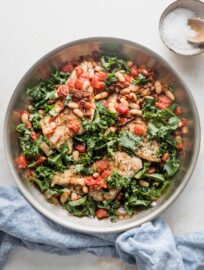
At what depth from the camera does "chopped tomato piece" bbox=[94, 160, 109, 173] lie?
4078mm

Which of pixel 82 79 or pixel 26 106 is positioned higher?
pixel 82 79

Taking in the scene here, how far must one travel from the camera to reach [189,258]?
4078mm

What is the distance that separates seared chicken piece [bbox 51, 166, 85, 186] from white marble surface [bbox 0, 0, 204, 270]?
16.7 inches

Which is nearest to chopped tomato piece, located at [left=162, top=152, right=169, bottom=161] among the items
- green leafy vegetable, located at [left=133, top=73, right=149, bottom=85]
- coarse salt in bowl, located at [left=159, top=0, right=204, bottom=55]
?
green leafy vegetable, located at [left=133, top=73, right=149, bottom=85]

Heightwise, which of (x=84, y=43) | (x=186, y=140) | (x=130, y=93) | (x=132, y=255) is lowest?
(x=132, y=255)

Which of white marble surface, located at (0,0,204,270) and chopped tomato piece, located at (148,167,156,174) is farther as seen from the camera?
white marble surface, located at (0,0,204,270)

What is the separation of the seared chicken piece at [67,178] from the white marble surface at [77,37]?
0.42m

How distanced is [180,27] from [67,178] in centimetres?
152

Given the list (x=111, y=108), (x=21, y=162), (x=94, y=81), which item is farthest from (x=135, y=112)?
(x=21, y=162)

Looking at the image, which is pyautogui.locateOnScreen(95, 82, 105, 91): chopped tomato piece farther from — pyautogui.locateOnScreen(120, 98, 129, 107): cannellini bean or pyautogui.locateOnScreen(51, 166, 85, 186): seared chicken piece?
pyautogui.locateOnScreen(51, 166, 85, 186): seared chicken piece

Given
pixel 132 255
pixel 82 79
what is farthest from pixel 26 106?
pixel 132 255

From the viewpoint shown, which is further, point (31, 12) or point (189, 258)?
point (31, 12)

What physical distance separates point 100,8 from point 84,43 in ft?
1.30

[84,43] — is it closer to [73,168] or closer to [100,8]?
[100,8]
